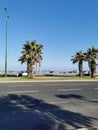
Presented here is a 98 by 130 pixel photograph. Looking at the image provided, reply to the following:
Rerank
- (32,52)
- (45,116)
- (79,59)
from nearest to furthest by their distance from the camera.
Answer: (45,116) → (32,52) → (79,59)

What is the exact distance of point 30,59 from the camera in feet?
188

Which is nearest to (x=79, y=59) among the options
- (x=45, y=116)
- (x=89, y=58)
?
(x=89, y=58)

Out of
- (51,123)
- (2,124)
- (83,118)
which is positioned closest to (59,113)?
(83,118)

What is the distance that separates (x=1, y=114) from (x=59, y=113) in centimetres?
240

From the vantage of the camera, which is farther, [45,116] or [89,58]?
[89,58]

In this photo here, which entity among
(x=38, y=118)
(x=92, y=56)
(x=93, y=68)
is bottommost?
(x=38, y=118)

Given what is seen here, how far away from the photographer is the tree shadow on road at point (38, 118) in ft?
31.6

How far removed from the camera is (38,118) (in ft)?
36.2

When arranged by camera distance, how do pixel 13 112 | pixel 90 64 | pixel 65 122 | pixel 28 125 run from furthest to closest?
1. pixel 90 64
2. pixel 13 112
3. pixel 65 122
4. pixel 28 125

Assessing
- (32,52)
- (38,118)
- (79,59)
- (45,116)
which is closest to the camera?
(38,118)

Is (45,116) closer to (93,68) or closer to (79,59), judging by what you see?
(93,68)

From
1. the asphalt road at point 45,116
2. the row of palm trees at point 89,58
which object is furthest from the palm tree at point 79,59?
the asphalt road at point 45,116

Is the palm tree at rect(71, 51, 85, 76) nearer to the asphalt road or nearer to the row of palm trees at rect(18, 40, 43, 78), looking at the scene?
the row of palm trees at rect(18, 40, 43, 78)

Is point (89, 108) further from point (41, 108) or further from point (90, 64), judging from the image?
point (90, 64)
